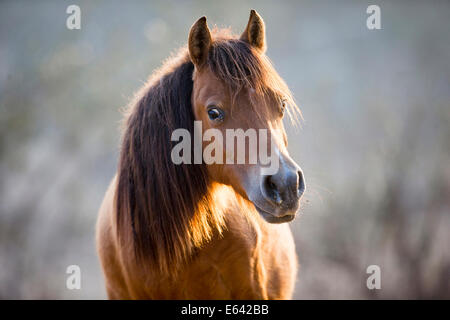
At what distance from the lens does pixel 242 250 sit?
2.54 meters

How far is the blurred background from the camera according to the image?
659 cm

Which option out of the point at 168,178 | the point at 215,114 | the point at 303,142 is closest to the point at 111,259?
the point at 168,178

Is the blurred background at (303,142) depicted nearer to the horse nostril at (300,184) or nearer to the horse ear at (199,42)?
the horse ear at (199,42)

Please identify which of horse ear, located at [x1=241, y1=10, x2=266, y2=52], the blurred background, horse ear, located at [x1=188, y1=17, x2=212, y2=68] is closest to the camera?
horse ear, located at [x1=188, y1=17, x2=212, y2=68]

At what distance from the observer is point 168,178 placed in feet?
7.71

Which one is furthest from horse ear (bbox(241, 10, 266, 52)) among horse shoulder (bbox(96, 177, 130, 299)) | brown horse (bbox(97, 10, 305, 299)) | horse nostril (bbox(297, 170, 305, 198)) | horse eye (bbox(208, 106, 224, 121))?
horse shoulder (bbox(96, 177, 130, 299))

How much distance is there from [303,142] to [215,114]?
19.7ft

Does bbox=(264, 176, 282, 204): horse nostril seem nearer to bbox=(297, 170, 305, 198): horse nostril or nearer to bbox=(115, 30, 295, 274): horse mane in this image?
bbox=(297, 170, 305, 198): horse nostril

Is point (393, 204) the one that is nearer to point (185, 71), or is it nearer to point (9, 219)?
point (185, 71)

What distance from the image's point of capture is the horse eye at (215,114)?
2179 millimetres

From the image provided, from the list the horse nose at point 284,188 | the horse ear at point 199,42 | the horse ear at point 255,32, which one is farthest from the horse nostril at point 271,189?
the horse ear at point 255,32

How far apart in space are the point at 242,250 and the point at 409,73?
18.9 feet
